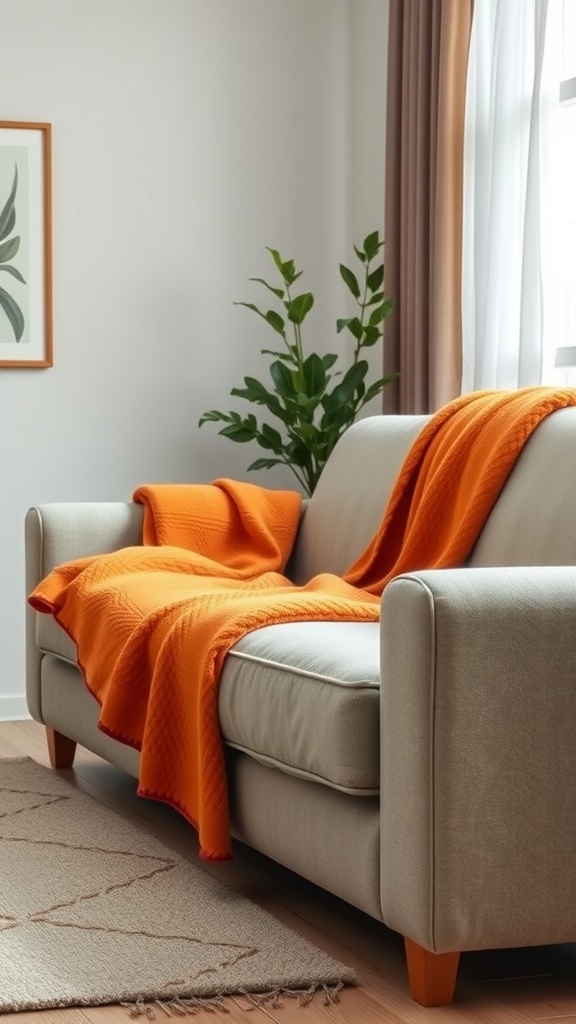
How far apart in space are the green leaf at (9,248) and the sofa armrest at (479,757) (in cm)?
296

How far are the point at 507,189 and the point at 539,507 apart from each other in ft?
4.83

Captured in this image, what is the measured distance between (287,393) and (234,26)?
1.32m

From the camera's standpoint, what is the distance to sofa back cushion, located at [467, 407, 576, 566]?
2494mm

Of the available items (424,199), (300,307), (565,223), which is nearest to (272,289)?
(300,307)

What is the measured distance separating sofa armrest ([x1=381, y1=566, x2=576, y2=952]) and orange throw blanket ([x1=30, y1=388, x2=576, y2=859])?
57 cm

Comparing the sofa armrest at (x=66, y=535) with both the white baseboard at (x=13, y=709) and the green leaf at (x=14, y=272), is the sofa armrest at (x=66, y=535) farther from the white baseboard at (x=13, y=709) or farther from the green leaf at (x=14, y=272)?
the green leaf at (x=14, y=272)

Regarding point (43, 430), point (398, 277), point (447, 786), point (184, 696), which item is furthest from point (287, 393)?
point (447, 786)

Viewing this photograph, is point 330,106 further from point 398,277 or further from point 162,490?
point 162,490

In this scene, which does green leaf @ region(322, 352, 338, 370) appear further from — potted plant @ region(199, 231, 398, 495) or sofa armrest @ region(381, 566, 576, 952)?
sofa armrest @ region(381, 566, 576, 952)

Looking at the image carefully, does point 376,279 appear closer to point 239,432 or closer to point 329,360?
point 329,360

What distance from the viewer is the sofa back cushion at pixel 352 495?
3.38m

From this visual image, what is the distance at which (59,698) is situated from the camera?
352cm

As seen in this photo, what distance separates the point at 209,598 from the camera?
2742mm

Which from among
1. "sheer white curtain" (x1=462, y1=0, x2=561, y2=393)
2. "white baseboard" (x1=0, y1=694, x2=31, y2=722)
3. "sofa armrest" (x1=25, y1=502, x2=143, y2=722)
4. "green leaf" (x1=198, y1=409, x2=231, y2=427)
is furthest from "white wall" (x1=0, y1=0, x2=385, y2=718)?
→ "sofa armrest" (x1=25, y1=502, x2=143, y2=722)
